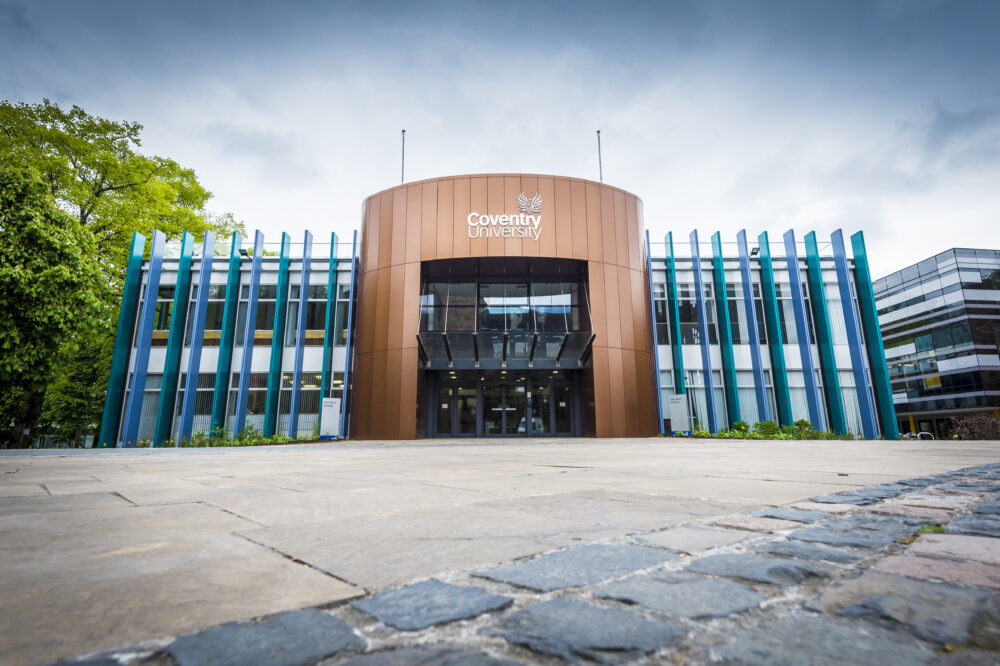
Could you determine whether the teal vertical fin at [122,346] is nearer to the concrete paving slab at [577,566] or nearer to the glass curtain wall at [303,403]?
the glass curtain wall at [303,403]

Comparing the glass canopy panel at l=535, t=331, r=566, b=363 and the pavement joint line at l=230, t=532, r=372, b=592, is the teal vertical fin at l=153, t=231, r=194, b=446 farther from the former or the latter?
the pavement joint line at l=230, t=532, r=372, b=592

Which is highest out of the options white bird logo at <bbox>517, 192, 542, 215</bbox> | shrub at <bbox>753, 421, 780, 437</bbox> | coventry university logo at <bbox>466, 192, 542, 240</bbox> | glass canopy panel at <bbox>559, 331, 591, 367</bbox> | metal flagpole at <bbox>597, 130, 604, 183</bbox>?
metal flagpole at <bbox>597, 130, 604, 183</bbox>

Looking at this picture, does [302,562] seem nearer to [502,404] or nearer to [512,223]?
[512,223]

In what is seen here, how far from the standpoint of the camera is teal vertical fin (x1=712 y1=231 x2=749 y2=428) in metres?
21.0

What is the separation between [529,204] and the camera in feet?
64.5

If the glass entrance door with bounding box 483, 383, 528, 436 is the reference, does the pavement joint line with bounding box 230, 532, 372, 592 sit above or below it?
below

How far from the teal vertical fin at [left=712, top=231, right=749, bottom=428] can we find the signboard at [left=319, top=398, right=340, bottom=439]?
17335mm

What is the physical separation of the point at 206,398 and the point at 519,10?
2003 cm

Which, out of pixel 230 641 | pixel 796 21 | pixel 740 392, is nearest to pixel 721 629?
pixel 230 641

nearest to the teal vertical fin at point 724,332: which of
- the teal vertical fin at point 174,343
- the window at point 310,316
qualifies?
the window at point 310,316

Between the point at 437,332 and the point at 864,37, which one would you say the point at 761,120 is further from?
the point at 437,332

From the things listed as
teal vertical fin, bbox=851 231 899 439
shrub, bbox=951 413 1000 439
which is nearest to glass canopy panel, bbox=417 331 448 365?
teal vertical fin, bbox=851 231 899 439

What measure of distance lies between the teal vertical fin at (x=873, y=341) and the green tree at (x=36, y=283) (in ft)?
92.6

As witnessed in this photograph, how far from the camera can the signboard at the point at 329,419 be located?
18953mm
